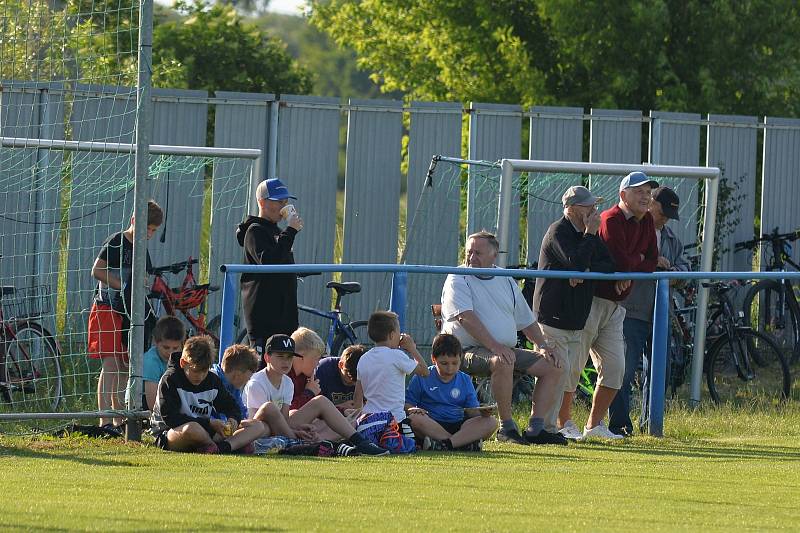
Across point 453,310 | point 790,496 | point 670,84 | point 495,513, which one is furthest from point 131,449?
point 670,84

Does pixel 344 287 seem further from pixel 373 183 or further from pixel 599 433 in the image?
pixel 599 433

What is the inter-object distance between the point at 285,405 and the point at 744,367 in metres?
5.20

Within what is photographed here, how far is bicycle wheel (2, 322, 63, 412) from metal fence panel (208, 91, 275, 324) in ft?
8.02

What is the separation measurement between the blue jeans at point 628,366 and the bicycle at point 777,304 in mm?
3945

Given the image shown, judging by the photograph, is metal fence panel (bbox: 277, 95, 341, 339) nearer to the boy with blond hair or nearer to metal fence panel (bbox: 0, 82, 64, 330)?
metal fence panel (bbox: 0, 82, 64, 330)

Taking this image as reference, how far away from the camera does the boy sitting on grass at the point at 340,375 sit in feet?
34.8

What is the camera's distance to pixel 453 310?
36.1 ft

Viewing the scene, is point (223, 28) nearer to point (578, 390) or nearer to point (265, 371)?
point (578, 390)

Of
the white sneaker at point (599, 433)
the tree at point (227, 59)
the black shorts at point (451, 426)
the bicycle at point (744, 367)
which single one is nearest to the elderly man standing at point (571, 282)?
the white sneaker at point (599, 433)

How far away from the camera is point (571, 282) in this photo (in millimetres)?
11391

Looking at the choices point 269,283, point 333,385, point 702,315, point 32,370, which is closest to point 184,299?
point 32,370

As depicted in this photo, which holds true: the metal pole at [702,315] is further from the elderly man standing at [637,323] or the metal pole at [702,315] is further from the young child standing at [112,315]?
the young child standing at [112,315]

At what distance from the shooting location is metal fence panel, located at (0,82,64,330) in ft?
46.2

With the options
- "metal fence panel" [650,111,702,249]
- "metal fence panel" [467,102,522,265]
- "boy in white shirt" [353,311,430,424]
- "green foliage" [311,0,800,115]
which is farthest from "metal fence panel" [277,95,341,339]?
"green foliage" [311,0,800,115]
